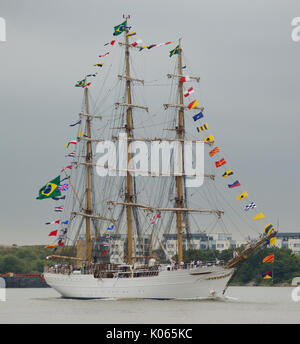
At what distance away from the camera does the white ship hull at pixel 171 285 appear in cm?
10319

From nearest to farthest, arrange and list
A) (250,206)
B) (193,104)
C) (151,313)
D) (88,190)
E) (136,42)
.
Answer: (151,313) → (250,206) → (193,104) → (136,42) → (88,190)

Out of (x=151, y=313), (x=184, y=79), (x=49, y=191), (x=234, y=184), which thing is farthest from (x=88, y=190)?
(x=151, y=313)

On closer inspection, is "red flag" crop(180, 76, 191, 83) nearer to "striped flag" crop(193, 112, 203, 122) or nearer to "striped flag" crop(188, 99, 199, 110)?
"striped flag" crop(188, 99, 199, 110)

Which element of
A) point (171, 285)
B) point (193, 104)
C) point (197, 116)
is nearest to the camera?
point (171, 285)

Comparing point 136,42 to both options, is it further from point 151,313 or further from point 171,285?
point 151,313

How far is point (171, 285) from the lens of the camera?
104 metres

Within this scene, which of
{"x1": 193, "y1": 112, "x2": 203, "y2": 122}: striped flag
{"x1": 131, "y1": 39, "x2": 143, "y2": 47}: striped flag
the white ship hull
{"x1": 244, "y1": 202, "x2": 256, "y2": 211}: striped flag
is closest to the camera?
{"x1": 244, "y1": 202, "x2": 256, "y2": 211}: striped flag

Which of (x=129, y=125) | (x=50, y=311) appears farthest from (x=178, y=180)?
(x=50, y=311)

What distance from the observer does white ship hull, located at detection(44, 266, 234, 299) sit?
4063 inches

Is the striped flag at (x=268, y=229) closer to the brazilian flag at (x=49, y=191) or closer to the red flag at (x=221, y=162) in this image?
the red flag at (x=221, y=162)

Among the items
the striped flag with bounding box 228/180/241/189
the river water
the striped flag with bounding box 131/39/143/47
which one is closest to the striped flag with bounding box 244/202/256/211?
the striped flag with bounding box 228/180/241/189

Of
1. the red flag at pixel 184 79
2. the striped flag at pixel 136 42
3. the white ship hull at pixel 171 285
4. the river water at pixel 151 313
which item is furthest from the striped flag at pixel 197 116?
the river water at pixel 151 313

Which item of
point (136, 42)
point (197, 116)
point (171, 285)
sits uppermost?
point (136, 42)
